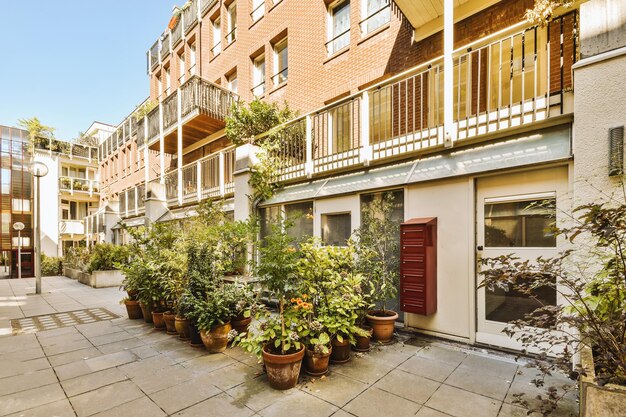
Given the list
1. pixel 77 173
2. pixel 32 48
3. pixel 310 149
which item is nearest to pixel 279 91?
pixel 310 149

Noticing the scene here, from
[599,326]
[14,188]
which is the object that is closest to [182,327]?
[599,326]

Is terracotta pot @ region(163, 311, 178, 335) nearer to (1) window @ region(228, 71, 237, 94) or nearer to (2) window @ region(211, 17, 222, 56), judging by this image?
(1) window @ region(228, 71, 237, 94)

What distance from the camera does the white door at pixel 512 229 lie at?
3.86 m

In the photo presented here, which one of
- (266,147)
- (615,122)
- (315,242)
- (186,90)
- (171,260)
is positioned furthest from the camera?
(186,90)

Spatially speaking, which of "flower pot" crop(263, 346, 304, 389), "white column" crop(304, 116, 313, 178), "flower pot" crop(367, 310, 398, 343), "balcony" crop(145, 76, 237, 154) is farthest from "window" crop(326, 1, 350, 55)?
"flower pot" crop(263, 346, 304, 389)

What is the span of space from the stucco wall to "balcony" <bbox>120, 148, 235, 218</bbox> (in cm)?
821

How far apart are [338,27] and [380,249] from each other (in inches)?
290

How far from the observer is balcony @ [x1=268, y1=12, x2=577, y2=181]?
4.16 meters

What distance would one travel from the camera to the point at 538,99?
424 cm

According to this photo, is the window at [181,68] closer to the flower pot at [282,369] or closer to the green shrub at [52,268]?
the green shrub at [52,268]

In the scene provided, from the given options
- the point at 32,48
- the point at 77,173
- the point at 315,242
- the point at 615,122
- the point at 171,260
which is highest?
the point at 32,48

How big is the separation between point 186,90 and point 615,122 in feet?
41.3

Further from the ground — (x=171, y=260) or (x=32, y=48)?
(x=32, y=48)

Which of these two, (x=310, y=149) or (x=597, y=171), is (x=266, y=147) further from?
(x=597, y=171)
